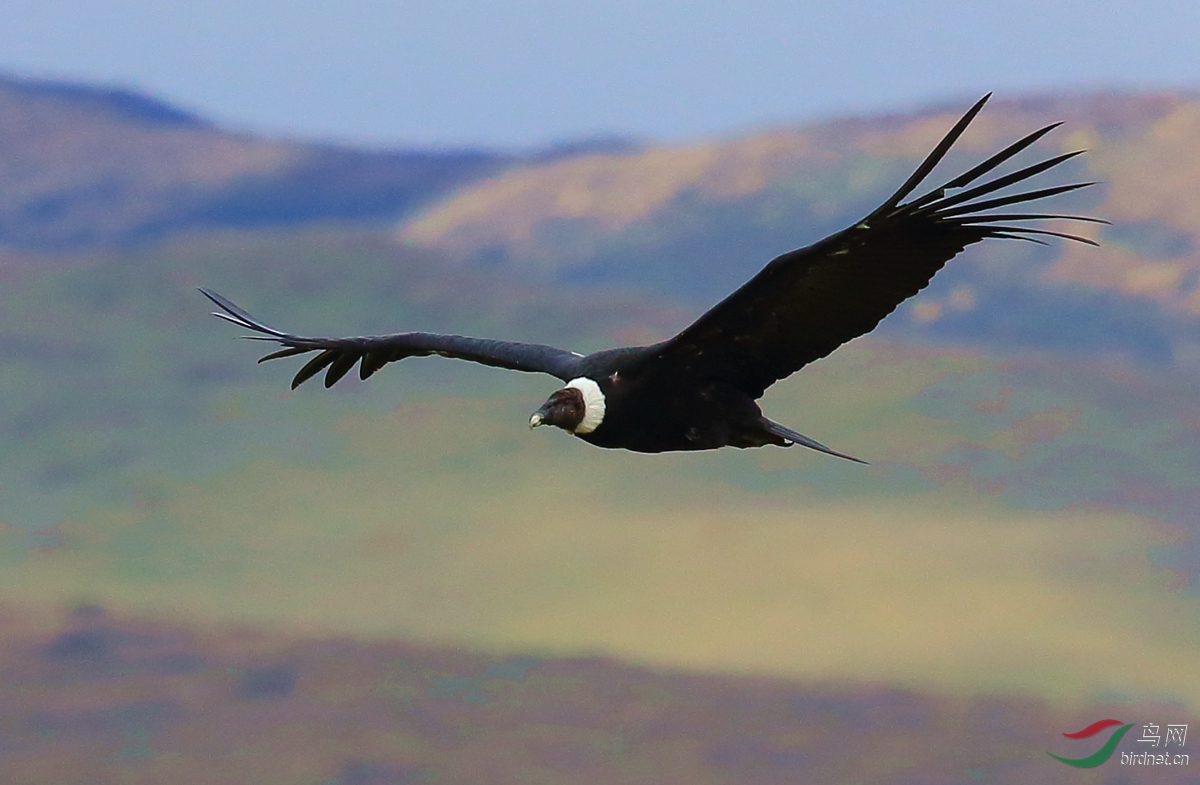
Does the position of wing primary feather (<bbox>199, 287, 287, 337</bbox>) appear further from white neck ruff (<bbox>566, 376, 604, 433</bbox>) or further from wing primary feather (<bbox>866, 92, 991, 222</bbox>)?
wing primary feather (<bbox>866, 92, 991, 222</bbox>)

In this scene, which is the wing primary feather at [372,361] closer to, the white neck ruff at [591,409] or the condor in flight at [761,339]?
the condor in flight at [761,339]

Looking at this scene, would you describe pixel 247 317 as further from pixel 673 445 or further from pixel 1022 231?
pixel 1022 231

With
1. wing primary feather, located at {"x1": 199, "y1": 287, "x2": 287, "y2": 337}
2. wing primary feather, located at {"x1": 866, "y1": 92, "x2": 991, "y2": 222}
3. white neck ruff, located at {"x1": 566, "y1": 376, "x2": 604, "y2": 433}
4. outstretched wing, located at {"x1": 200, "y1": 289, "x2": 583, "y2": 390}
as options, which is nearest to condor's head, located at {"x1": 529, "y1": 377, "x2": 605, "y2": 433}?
white neck ruff, located at {"x1": 566, "y1": 376, "x2": 604, "y2": 433}

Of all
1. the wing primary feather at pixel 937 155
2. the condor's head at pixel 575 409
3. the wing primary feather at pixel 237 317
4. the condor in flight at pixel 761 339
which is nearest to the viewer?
the wing primary feather at pixel 937 155

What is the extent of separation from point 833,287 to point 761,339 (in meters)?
0.61

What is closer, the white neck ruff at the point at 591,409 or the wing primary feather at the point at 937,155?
the wing primary feather at the point at 937,155

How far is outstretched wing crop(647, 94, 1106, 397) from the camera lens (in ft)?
32.7

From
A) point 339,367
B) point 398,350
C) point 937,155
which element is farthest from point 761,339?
point 339,367

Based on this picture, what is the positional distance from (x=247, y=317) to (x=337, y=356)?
0.79m

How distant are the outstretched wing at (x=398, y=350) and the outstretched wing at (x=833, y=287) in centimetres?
101

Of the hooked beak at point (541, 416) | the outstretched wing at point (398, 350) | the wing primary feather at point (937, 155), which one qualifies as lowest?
the hooked beak at point (541, 416)

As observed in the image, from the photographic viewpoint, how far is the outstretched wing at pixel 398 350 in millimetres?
11977

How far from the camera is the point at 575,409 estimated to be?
10.9 m

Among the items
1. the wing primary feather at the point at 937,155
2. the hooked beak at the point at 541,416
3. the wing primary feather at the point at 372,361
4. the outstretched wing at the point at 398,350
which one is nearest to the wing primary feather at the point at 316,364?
the outstretched wing at the point at 398,350
